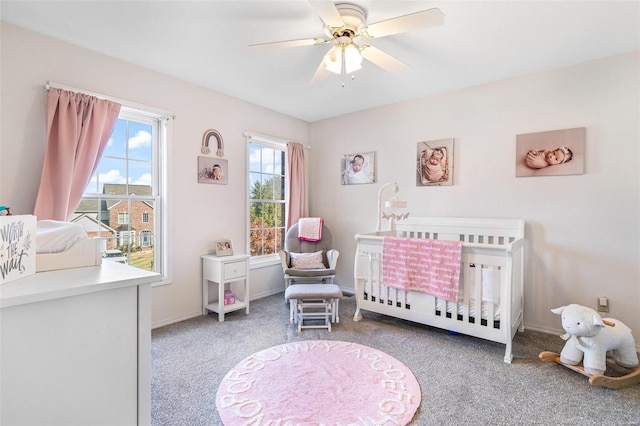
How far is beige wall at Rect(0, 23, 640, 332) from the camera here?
224cm

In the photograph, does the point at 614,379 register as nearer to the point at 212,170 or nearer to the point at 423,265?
the point at 423,265

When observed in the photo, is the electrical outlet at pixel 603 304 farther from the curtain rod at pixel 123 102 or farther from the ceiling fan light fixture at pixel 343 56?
the curtain rod at pixel 123 102

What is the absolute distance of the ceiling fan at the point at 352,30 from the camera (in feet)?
5.25

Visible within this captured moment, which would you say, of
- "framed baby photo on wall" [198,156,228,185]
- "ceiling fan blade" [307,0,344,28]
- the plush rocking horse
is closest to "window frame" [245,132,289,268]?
"framed baby photo on wall" [198,156,228,185]

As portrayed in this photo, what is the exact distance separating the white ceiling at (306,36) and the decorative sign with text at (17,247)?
1605mm

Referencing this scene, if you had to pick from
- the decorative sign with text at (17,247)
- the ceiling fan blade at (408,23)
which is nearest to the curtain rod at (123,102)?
the decorative sign with text at (17,247)

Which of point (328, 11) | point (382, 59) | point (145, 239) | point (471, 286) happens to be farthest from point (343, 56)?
point (145, 239)

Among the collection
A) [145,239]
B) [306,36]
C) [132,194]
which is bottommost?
[145,239]

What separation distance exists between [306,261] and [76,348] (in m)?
2.79

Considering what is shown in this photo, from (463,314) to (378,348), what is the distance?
74cm

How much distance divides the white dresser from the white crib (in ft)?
7.29

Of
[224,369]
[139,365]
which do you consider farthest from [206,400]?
[139,365]

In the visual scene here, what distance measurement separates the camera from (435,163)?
3.40m

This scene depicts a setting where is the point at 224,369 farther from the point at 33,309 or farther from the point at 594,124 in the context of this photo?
the point at 594,124
